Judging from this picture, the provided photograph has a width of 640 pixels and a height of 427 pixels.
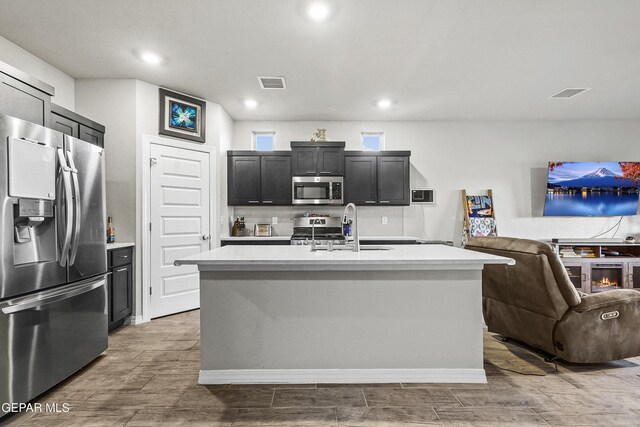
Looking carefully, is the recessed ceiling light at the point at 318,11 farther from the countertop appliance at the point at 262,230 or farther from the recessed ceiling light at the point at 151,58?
the countertop appliance at the point at 262,230

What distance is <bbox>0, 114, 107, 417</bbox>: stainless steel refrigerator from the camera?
1884mm

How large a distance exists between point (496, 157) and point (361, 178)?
7.87 feet

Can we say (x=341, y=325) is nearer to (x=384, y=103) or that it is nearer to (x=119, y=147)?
(x=119, y=147)

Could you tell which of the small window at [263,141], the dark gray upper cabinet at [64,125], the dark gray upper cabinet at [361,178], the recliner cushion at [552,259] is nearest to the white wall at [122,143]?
the dark gray upper cabinet at [64,125]

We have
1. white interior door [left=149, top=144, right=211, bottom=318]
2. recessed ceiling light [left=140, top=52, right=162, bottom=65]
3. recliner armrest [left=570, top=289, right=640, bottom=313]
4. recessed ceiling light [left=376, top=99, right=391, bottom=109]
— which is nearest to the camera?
recliner armrest [left=570, top=289, right=640, bottom=313]

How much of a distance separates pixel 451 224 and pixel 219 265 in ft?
14.2

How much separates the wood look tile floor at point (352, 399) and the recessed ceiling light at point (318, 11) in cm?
280

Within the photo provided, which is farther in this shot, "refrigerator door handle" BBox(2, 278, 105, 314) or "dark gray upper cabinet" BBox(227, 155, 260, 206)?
"dark gray upper cabinet" BBox(227, 155, 260, 206)

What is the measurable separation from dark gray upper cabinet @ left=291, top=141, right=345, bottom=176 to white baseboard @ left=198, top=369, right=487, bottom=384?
3.20m

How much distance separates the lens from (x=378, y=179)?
5051 millimetres

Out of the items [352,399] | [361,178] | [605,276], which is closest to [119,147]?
[361,178]

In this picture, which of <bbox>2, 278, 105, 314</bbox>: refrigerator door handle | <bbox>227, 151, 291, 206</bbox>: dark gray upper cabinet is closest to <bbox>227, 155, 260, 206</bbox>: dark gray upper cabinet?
<bbox>227, 151, 291, 206</bbox>: dark gray upper cabinet

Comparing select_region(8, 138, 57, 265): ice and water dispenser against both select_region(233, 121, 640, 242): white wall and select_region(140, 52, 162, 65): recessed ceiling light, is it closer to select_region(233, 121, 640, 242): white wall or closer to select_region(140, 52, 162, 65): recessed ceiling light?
select_region(140, 52, 162, 65): recessed ceiling light

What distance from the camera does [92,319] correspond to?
258 centimetres
